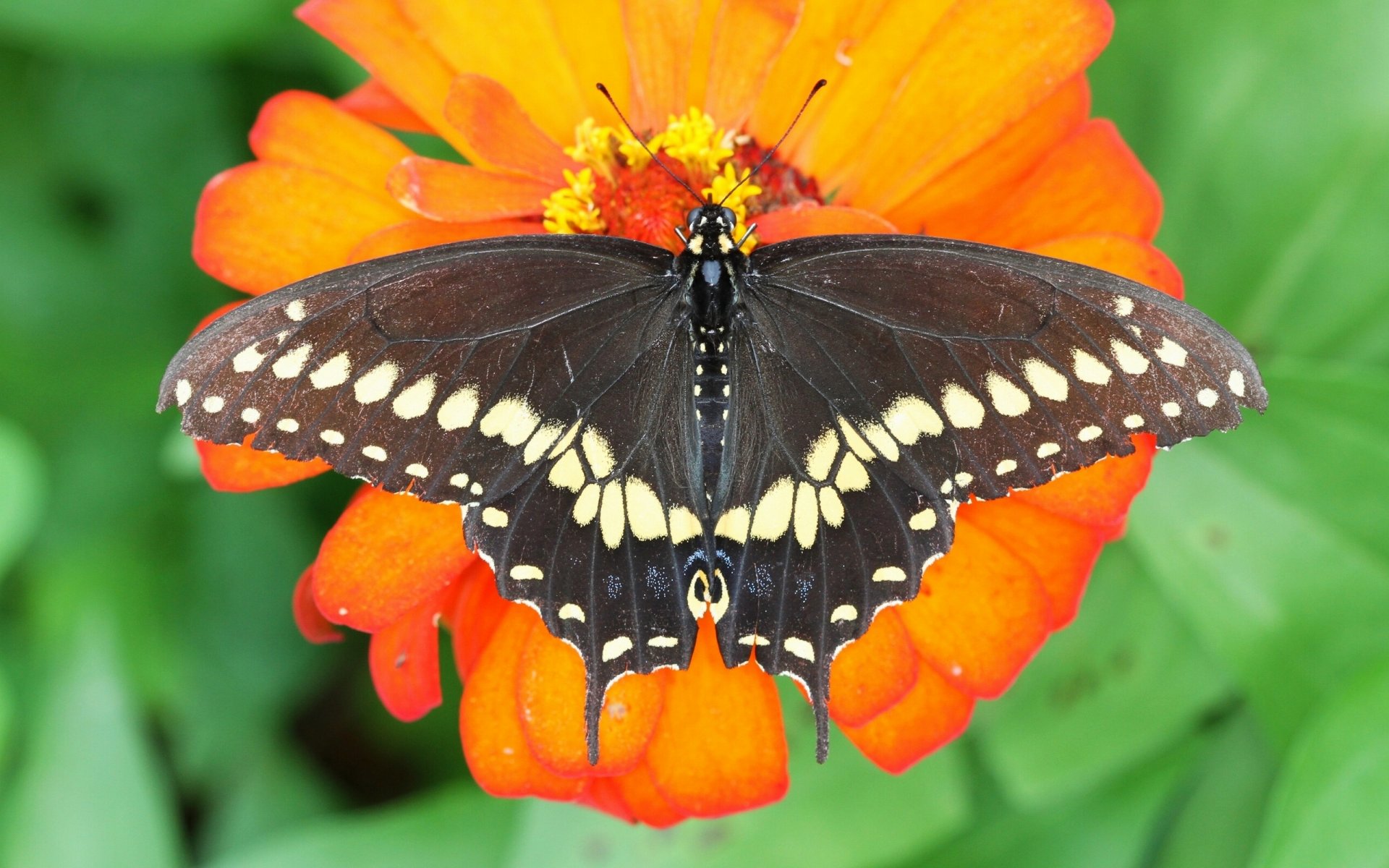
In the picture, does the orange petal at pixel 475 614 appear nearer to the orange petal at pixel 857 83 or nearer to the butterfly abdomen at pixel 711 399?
the butterfly abdomen at pixel 711 399

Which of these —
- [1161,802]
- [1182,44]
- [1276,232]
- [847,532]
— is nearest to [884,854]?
[1161,802]

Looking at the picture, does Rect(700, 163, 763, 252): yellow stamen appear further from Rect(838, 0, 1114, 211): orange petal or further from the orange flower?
Rect(838, 0, 1114, 211): orange petal

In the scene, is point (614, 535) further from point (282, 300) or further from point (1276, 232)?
point (1276, 232)

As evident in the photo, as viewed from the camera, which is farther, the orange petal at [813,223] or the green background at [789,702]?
the green background at [789,702]

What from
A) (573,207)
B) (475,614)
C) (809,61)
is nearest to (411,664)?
(475,614)

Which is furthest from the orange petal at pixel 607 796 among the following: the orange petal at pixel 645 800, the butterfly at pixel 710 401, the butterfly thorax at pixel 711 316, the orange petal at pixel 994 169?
the orange petal at pixel 994 169
